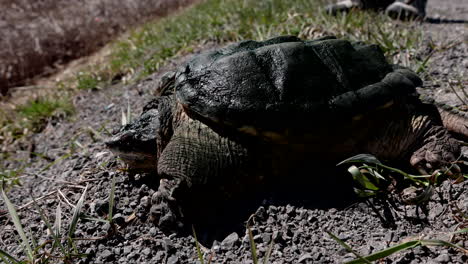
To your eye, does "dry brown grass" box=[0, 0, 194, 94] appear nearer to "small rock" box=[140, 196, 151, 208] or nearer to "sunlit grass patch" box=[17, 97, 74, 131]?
"sunlit grass patch" box=[17, 97, 74, 131]

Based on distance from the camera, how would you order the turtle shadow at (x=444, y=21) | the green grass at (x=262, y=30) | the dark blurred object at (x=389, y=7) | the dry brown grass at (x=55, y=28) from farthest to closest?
1. the dry brown grass at (x=55, y=28)
2. the turtle shadow at (x=444, y=21)
3. the dark blurred object at (x=389, y=7)
4. the green grass at (x=262, y=30)

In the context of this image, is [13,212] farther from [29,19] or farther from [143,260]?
[29,19]

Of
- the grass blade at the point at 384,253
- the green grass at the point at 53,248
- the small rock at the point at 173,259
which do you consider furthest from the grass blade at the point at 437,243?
the green grass at the point at 53,248

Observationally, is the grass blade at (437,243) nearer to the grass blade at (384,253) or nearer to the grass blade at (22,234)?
the grass blade at (384,253)

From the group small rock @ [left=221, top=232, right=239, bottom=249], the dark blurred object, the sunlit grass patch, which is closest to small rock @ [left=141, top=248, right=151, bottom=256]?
small rock @ [left=221, top=232, right=239, bottom=249]

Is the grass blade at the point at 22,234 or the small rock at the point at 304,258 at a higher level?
the grass blade at the point at 22,234

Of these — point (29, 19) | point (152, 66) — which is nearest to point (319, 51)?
point (152, 66)

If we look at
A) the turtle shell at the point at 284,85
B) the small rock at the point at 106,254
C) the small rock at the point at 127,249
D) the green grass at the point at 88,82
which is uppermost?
the turtle shell at the point at 284,85
